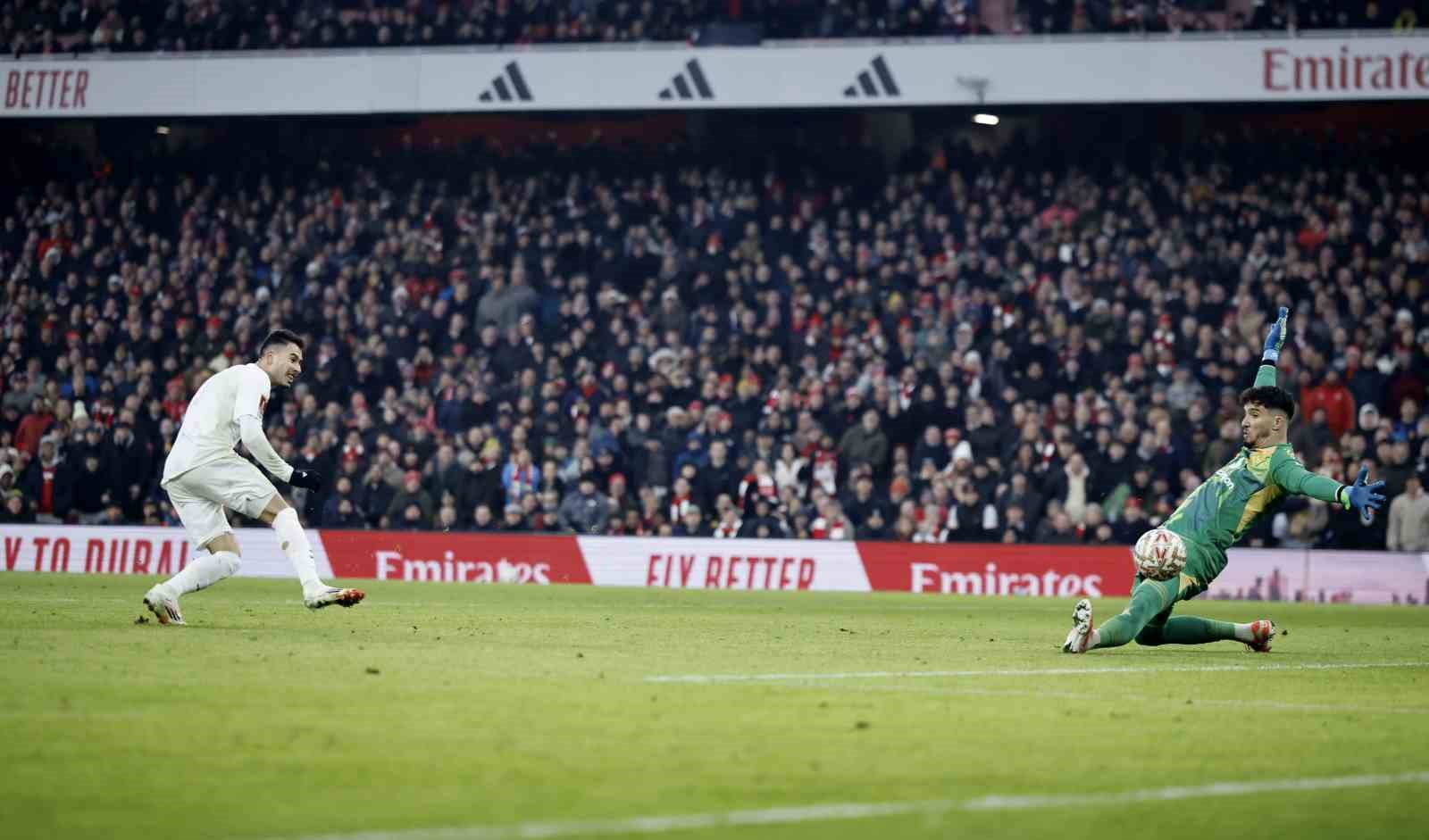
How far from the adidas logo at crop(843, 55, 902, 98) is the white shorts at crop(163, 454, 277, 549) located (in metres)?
21.5

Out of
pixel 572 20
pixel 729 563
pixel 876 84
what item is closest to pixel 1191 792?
pixel 729 563

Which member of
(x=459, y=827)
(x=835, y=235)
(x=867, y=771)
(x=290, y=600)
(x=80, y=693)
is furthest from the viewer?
(x=835, y=235)

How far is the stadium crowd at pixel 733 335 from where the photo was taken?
2664 centimetres

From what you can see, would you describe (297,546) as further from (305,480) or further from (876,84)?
(876,84)

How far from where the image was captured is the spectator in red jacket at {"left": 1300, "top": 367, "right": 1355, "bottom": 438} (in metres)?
26.5

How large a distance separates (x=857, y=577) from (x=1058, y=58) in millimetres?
11470

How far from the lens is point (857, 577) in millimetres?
26078

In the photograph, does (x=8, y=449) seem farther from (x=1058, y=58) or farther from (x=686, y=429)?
(x=1058, y=58)

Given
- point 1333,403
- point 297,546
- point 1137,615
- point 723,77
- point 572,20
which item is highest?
point 572,20

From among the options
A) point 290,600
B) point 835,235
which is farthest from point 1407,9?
point 290,600

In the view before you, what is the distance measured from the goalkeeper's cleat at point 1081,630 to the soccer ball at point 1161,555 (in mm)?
615

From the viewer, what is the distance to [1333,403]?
87.2ft

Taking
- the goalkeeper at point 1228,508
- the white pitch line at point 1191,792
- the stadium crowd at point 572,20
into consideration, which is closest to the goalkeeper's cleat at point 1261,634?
the goalkeeper at point 1228,508

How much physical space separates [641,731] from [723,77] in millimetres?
27216
